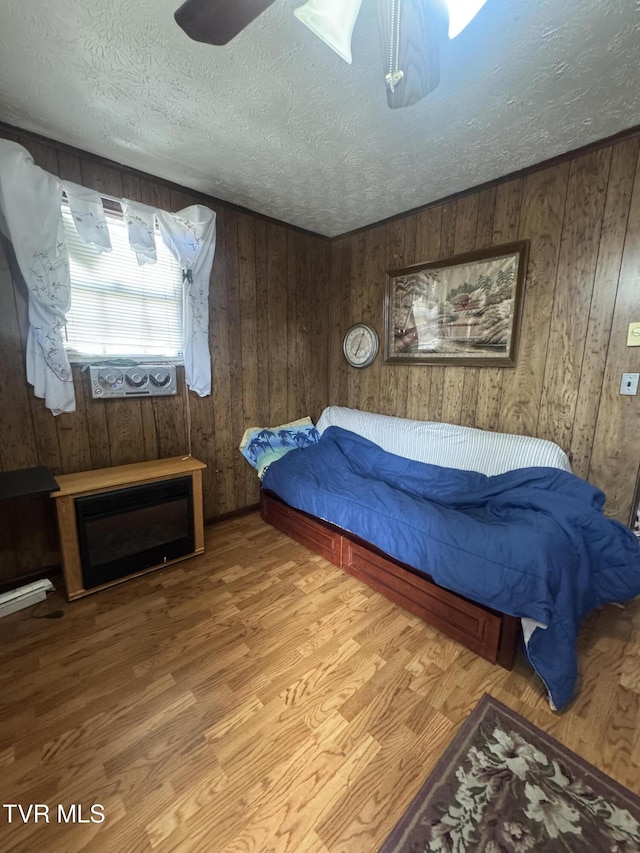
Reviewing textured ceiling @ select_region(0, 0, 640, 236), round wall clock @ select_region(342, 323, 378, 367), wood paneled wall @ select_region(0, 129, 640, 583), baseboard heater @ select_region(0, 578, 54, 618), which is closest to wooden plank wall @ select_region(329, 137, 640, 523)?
wood paneled wall @ select_region(0, 129, 640, 583)

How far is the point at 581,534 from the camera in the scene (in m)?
1.54

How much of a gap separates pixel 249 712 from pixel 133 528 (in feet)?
4.11

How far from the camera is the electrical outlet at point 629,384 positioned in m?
1.89

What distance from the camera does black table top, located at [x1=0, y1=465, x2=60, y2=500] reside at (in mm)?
1567

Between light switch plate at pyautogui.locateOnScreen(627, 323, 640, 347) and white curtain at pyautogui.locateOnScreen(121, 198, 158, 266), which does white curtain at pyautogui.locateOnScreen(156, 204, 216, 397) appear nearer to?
white curtain at pyautogui.locateOnScreen(121, 198, 158, 266)

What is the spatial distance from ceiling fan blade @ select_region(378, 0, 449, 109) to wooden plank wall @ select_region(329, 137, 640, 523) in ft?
4.64

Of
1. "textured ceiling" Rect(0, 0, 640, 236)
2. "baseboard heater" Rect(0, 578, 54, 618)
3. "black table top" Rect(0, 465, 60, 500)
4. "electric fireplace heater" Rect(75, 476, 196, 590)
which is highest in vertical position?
"textured ceiling" Rect(0, 0, 640, 236)

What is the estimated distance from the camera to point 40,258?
1.83 metres

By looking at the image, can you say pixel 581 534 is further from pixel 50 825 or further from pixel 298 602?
pixel 50 825

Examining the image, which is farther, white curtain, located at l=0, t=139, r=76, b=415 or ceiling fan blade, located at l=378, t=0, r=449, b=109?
white curtain, located at l=0, t=139, r=76, b=415

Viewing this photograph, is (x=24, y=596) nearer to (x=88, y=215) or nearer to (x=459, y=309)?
(x=88, y=215)

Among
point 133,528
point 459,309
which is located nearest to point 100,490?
point 133,528

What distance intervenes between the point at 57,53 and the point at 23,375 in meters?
1.46

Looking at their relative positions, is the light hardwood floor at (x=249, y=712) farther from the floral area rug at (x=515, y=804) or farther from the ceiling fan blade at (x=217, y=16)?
the ceiling fan blade at (x=217, y=16)
